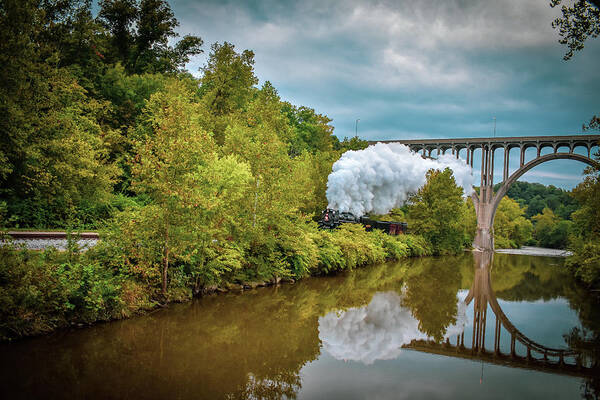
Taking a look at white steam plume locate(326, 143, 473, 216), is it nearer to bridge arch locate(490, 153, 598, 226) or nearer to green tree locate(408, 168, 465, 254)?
green tree locate(408, 168, 465, 254)

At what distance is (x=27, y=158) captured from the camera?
17047 mm

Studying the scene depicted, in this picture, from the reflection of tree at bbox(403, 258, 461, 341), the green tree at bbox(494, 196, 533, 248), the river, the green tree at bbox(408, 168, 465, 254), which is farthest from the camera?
the green tree at bbox(494, 196, 533, 248)

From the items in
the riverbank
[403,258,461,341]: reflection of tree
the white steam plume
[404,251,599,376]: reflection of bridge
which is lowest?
[403,258,461,341]: reflection of tree

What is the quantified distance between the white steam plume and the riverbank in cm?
1162

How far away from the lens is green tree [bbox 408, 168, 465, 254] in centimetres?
3822

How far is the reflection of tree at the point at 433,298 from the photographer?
11877mm

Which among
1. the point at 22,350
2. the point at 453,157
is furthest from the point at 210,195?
the point at 453,157

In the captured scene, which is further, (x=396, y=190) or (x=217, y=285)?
(x=396, y=190)

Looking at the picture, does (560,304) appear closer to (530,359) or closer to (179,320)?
(530,359)

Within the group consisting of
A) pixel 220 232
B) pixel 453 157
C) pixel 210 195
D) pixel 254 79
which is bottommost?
pixel 220 232

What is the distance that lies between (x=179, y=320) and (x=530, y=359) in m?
8.97

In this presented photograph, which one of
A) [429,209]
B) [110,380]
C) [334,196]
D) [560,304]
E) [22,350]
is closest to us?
[110,380]

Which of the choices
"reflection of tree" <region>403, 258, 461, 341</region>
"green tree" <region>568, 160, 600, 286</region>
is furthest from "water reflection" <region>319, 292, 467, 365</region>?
"green tree" <region>568, 160, 600, 286</region>

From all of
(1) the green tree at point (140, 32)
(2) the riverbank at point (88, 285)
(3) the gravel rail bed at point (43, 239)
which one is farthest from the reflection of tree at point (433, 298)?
(1) the green tree at point (140, 32)
